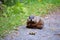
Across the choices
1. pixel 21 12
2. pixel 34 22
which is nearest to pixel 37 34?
pixel 34 22

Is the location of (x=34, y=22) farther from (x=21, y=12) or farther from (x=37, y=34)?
(x=21, y=12)

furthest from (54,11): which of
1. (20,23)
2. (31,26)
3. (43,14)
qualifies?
(31,26)

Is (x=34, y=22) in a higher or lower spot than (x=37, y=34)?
higher

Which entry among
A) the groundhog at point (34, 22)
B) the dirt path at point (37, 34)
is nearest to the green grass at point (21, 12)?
the dirt path at point (37, 34)

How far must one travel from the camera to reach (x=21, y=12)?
37.2 feet

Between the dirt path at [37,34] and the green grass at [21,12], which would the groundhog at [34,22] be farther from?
the green grass at [21,12]

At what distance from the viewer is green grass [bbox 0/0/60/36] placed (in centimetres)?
872

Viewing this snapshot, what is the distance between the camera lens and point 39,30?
8141 mm

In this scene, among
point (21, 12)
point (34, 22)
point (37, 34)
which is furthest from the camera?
point (21, 12)

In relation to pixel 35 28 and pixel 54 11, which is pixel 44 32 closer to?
pixel 35 28

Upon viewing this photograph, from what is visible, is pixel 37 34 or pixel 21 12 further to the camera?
pixel 21 12

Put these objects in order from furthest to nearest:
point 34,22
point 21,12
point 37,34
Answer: point 21,12 → point 34,22 → point 37,34

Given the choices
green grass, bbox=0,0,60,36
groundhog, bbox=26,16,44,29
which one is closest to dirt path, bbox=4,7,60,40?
groundhog, bbox=26,16,44,29

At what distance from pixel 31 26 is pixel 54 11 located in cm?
511
